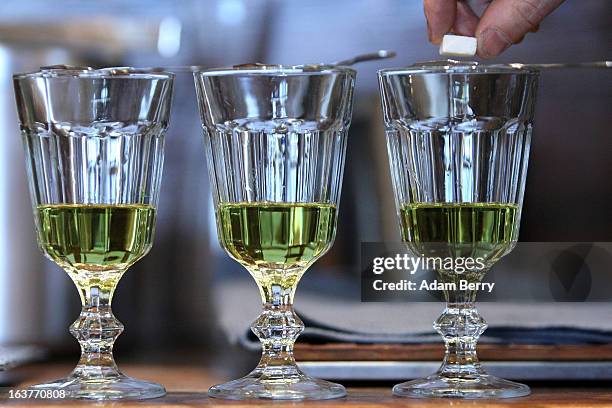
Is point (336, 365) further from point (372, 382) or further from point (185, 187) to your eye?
point (185, 187)

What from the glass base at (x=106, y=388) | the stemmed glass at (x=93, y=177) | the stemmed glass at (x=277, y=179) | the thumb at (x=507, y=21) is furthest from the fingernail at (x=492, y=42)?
the glass base at (x=106, y=388)

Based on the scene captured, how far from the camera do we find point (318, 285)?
97 centimetres

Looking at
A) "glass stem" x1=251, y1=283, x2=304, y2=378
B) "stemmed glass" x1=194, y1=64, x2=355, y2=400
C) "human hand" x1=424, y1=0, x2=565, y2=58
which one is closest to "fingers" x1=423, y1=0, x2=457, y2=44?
"human hand" x1=424, y1=0, x2=565, y2=58

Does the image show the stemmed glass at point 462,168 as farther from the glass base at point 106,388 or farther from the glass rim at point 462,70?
the glass base at point 106,388

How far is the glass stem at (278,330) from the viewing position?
86 cm

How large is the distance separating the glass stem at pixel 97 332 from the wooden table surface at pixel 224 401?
0.04m

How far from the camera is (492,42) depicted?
37.3 inches

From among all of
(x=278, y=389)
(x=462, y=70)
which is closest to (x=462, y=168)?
(x=462, y=70)

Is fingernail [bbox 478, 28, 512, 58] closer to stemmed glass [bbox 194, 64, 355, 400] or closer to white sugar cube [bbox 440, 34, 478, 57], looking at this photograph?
white sugar cube [bbox 440, 34, 478, 57]

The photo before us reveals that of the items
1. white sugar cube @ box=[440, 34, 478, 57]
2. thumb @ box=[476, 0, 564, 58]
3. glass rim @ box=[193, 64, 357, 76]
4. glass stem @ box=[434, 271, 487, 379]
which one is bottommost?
glass stem @ box=[434, 271, 487, 379]

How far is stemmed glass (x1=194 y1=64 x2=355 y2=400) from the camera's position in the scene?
852 mm

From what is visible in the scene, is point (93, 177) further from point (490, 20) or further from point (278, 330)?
point (490, 20)

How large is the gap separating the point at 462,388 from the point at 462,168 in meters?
0.14

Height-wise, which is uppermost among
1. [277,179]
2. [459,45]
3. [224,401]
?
[459,45]
